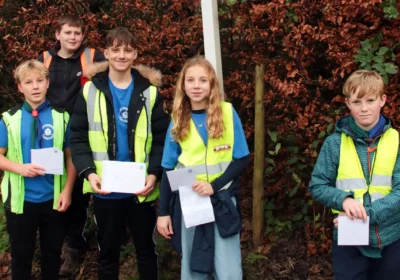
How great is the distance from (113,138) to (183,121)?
533mm

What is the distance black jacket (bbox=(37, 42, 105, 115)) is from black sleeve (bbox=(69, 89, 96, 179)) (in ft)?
1.73

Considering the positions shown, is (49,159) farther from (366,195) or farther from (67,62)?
(366,195)

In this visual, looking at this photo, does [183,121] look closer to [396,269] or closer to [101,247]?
[101,247]

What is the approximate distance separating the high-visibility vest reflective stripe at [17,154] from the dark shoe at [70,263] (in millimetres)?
1085

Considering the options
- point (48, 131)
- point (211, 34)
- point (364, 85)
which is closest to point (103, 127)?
point (48, 131)

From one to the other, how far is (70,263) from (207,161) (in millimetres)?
2012

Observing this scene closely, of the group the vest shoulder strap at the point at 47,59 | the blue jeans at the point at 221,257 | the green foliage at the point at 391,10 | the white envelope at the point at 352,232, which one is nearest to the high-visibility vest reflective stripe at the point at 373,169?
the white envelope at the point at 352,232

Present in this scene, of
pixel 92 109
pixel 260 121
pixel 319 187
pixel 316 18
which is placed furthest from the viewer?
pixel 260 121

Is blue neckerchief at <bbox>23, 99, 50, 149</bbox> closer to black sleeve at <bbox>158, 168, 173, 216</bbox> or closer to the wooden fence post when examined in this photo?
black sleeve at <bbox>158, 168, 173, 216</bbox>

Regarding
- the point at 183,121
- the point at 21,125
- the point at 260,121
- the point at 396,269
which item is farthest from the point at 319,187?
the point at 21,125

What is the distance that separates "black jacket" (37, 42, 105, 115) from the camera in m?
4.13

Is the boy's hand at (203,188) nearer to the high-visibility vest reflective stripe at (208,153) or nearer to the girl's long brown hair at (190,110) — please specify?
the high-visibility vest reflective stripe at (208,153)

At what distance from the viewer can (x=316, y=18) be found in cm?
392

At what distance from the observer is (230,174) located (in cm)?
331
